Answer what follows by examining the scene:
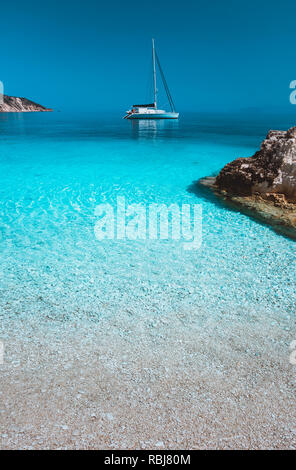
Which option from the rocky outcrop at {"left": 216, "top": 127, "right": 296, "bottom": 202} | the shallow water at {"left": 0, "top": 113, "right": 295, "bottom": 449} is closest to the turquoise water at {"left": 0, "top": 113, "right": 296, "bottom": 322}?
the shallow water at {"left": 0, "top": 113, "right": 295, "bottom": 449}

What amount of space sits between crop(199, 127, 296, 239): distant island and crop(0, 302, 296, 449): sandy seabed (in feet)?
14.8

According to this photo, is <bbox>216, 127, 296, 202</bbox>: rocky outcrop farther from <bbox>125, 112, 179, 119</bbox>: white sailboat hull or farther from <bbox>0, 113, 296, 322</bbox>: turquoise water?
<bbox>125, 112, 179, 119</bbox>: white sailboat hull

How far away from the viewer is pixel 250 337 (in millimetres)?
3803

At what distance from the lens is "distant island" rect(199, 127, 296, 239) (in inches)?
315

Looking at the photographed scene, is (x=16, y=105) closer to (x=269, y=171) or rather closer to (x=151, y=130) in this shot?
(x=151, y=130)

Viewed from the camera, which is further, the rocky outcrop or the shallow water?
the rocky outcrop

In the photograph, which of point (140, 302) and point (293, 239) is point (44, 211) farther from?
point (293, 239)

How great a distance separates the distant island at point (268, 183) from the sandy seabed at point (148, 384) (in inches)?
178

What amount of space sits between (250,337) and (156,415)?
5.58 feet

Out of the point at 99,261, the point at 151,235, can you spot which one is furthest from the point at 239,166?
the point at 99,261

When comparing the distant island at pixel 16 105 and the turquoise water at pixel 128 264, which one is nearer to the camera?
the turquoise water at pixel 128 264

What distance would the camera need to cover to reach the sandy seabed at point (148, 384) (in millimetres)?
2566

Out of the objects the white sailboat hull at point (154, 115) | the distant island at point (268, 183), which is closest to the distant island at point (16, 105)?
the white sailboat hull at point (154, 115)

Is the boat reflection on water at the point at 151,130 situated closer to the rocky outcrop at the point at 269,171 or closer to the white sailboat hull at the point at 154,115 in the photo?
the white sailboat hull at the point at 154,115
